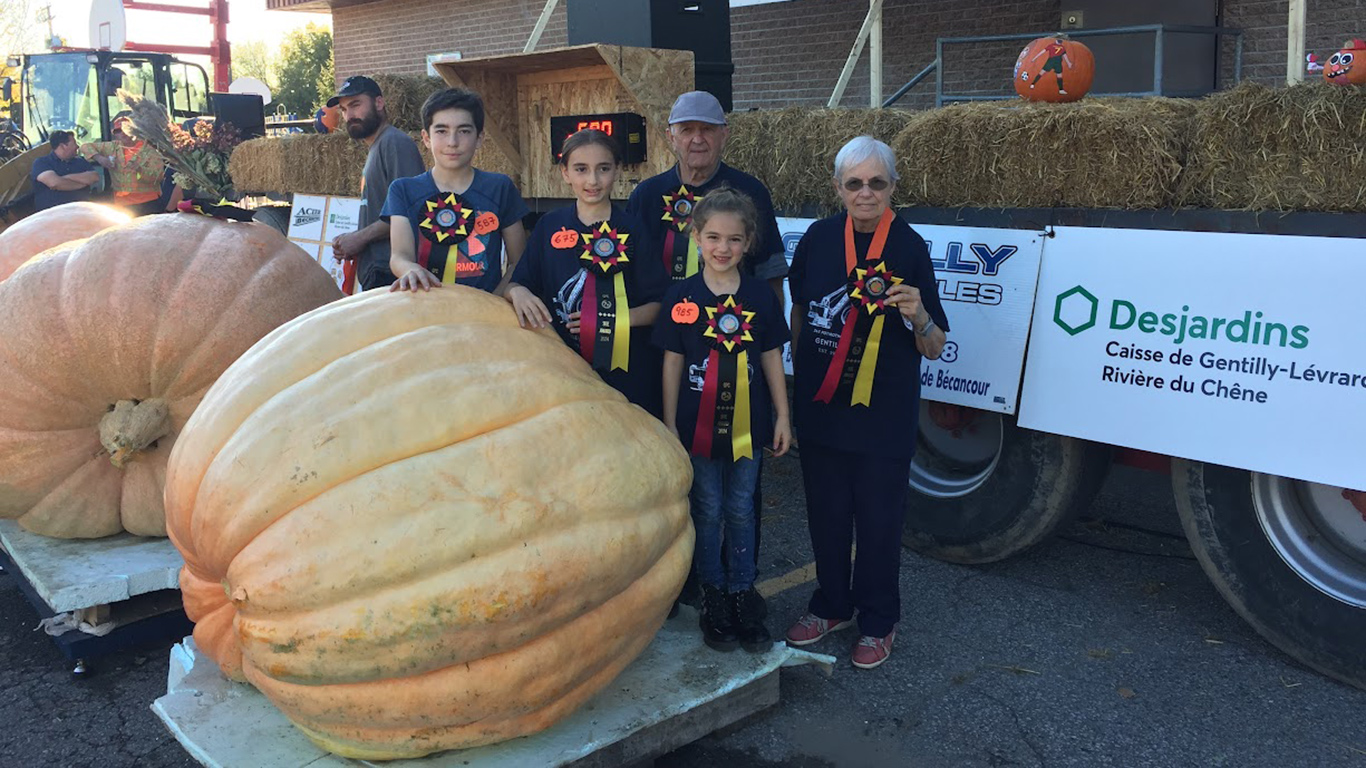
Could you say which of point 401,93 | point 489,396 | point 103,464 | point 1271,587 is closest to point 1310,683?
point 1271,587

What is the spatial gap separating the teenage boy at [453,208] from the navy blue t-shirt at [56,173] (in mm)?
9745

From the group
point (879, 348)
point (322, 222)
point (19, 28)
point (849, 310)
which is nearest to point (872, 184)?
point (849, 310)

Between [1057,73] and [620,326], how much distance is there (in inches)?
119

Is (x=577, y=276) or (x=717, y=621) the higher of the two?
(x=577, y=276)

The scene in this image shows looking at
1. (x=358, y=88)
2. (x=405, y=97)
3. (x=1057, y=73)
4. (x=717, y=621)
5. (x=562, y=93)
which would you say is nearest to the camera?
(x=717, y=621)

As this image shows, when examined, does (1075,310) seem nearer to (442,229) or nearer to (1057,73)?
(1057,73)

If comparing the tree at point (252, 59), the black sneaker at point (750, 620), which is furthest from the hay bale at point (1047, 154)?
the tree at point (252, 59)

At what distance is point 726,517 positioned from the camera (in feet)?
11.5

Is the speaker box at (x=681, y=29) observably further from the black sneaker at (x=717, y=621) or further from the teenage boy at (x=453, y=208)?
the black sneaker at (x=717, y=621)

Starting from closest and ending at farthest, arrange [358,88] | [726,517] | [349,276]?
1. [726,517]
2. [358,88]
3. [349,276]

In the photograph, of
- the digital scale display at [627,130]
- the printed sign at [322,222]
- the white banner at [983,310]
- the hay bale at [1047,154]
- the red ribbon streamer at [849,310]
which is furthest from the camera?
the printed sign at [322,222]

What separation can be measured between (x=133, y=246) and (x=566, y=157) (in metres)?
1.76

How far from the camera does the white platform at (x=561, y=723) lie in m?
2.68

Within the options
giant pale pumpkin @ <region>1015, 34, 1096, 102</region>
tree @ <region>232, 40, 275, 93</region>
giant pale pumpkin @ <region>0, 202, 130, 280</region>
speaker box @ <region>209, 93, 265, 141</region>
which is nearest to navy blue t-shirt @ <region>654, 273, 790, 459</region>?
giant pale pumpkin @ <region>1015, 34, 1096, 102</region>
